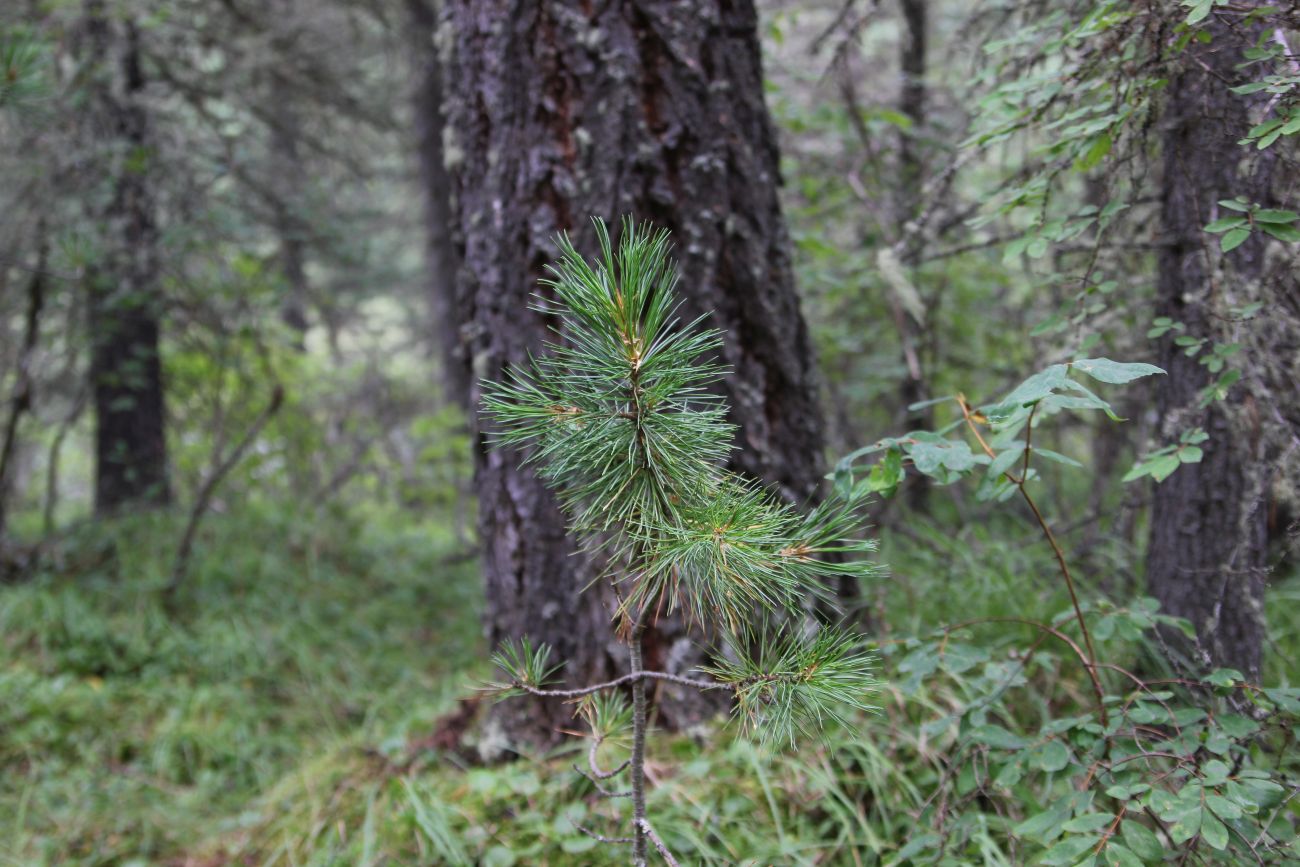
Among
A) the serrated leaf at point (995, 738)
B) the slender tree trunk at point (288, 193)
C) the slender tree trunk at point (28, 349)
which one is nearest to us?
the serrated leaf at point (995, 738)


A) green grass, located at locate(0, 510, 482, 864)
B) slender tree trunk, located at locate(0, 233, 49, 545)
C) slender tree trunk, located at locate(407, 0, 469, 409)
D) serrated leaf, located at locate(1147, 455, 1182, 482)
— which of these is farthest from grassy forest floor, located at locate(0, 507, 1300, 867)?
slender tree trunk, located at locate(407, 0, 469, 409)

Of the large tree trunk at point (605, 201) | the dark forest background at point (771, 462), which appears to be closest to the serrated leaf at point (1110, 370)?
the dark forest background at point (771, 462)

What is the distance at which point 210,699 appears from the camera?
336 centimetres

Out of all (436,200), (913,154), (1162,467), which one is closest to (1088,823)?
(1162,467)

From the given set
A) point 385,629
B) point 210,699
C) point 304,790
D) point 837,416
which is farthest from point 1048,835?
point 385,629

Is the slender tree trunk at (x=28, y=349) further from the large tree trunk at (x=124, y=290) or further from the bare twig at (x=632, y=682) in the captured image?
the bare twig at (x=632, y=682)

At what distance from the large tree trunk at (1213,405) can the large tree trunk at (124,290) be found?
4.54 metres

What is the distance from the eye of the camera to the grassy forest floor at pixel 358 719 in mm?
1720

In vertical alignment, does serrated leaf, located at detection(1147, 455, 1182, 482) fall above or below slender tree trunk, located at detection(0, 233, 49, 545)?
below

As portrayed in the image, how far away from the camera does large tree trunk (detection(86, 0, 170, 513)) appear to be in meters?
4.20

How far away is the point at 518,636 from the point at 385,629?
8.48 ft

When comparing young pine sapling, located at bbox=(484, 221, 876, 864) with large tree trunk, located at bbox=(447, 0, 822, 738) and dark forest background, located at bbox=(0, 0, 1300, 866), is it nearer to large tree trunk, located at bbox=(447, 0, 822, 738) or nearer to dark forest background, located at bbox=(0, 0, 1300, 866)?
dark forest background, located at bbox=(0, 0, 1300, 866)

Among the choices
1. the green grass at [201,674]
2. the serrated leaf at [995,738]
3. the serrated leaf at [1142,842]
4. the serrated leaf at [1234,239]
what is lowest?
the green grass at [201,674]

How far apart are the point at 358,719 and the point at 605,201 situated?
2653 millimetres
